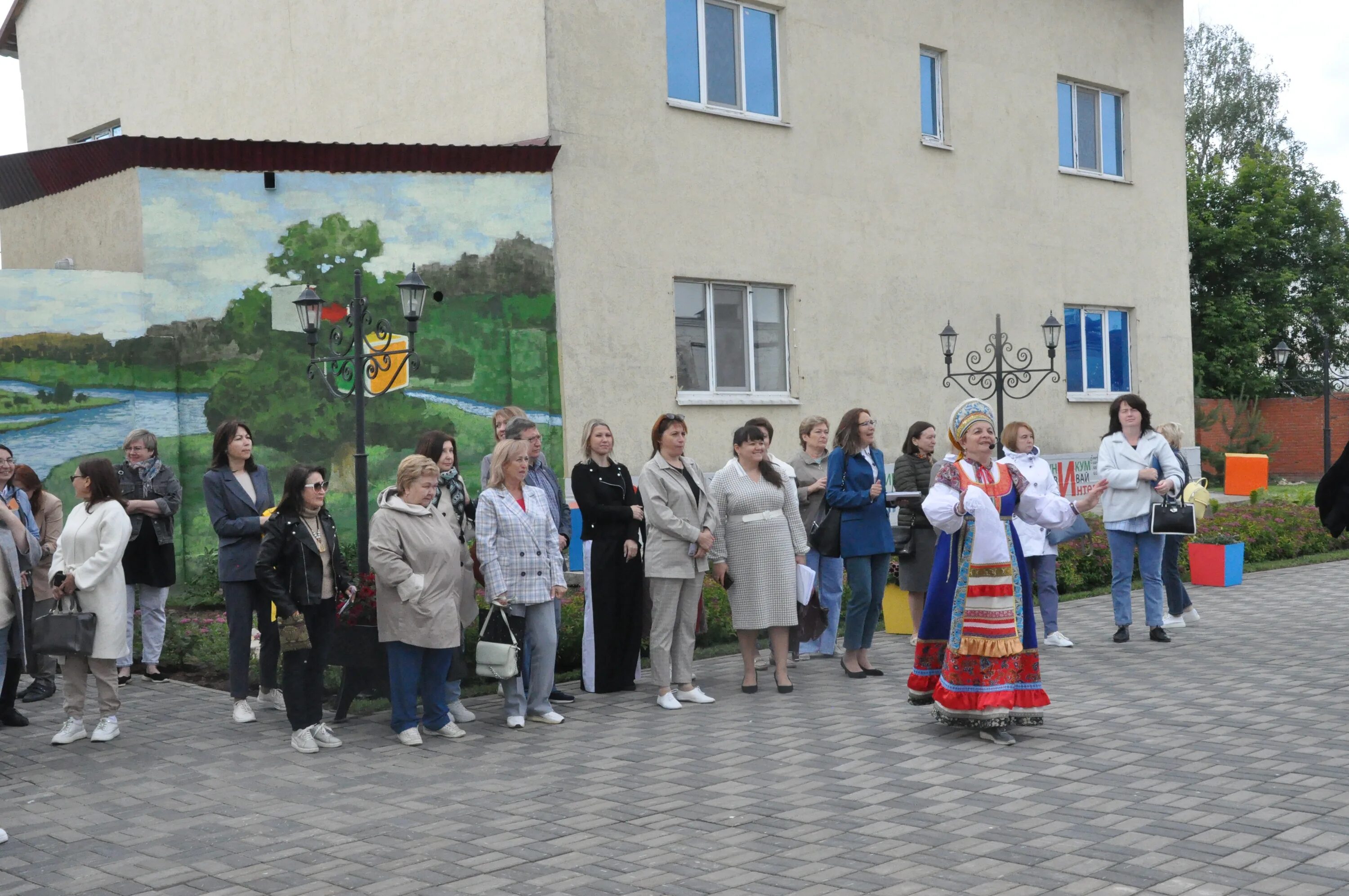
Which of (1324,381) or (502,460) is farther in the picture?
(1324,381)

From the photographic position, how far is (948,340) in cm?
1758

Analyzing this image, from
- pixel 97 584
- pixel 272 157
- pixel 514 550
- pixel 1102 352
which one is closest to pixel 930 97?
pixel 1102 352

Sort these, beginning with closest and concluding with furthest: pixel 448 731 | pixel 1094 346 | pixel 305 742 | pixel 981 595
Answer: pixel 981 595
pixel 305 742
pixel 448 731
pixel 1094 346

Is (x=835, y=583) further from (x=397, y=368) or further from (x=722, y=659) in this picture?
(x=397, y=368)

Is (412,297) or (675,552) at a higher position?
(412,297)

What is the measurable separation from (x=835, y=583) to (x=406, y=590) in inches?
156

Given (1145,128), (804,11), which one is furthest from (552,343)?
(1145,128)

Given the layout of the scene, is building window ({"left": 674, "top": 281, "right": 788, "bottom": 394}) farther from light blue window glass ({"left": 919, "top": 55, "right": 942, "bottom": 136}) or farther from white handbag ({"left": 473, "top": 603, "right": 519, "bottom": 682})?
white handbag ({"left": 473, "top": 603, "right": 519, "bottom": 682})

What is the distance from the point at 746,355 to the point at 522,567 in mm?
A: 8116

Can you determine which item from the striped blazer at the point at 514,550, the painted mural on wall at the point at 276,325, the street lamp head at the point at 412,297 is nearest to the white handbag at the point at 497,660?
the striped blazer at the point at 514,550

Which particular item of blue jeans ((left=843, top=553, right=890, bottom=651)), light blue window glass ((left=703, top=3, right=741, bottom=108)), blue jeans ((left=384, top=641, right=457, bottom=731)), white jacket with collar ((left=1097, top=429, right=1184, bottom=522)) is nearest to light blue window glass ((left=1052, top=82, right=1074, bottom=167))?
light blue window glass ((left=703, top=3, right=741, bottom=108))

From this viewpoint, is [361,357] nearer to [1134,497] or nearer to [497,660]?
[497,660]

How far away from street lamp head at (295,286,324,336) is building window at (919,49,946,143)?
10229 mm

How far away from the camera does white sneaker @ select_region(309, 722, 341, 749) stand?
7922mm
